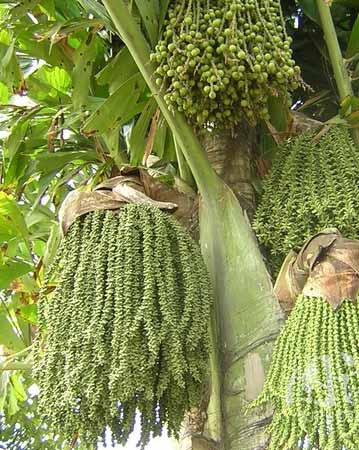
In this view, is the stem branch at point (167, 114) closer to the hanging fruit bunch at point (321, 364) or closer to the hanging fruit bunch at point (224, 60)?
the hanging fruit bunch at point (224, 60)

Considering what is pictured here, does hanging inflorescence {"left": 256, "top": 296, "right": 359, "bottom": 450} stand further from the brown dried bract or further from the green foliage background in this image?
the green foliage background

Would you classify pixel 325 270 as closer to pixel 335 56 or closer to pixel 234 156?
pixel 234 156

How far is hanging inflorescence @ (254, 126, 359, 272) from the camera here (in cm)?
162

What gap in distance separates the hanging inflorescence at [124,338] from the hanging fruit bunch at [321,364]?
18 centimetres

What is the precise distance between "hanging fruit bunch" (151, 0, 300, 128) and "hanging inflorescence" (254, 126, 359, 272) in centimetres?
15

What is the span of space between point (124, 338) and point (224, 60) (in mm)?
→ 658

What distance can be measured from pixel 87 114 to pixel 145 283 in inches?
34.5

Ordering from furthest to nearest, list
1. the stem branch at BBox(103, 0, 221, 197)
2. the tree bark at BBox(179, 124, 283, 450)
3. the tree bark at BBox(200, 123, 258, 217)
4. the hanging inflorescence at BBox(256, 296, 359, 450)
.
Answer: the tree bark at BBox(200, 123, 258, 217), the stem branch at BBox(103, 0, 221, 197), the tree bark at BBox(179, 124, 283, 450), the hanging inflorescence at BBox(256, 296, 359, 450)

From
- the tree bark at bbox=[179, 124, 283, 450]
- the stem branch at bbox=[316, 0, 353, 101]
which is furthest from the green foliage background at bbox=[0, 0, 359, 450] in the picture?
the tree bark at bbox=[179, 124, 283, 450]

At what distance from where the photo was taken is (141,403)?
1.45 metres

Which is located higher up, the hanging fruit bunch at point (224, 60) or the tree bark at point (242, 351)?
the hanging fruit bunch at point (224, 60)

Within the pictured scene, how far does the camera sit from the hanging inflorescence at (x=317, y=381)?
4.06 feet

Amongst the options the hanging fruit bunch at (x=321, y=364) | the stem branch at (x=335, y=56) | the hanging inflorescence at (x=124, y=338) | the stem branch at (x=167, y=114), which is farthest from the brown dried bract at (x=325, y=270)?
the stem branch at (x=335, y=56)

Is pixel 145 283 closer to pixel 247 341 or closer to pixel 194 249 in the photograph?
pixel 194 249
